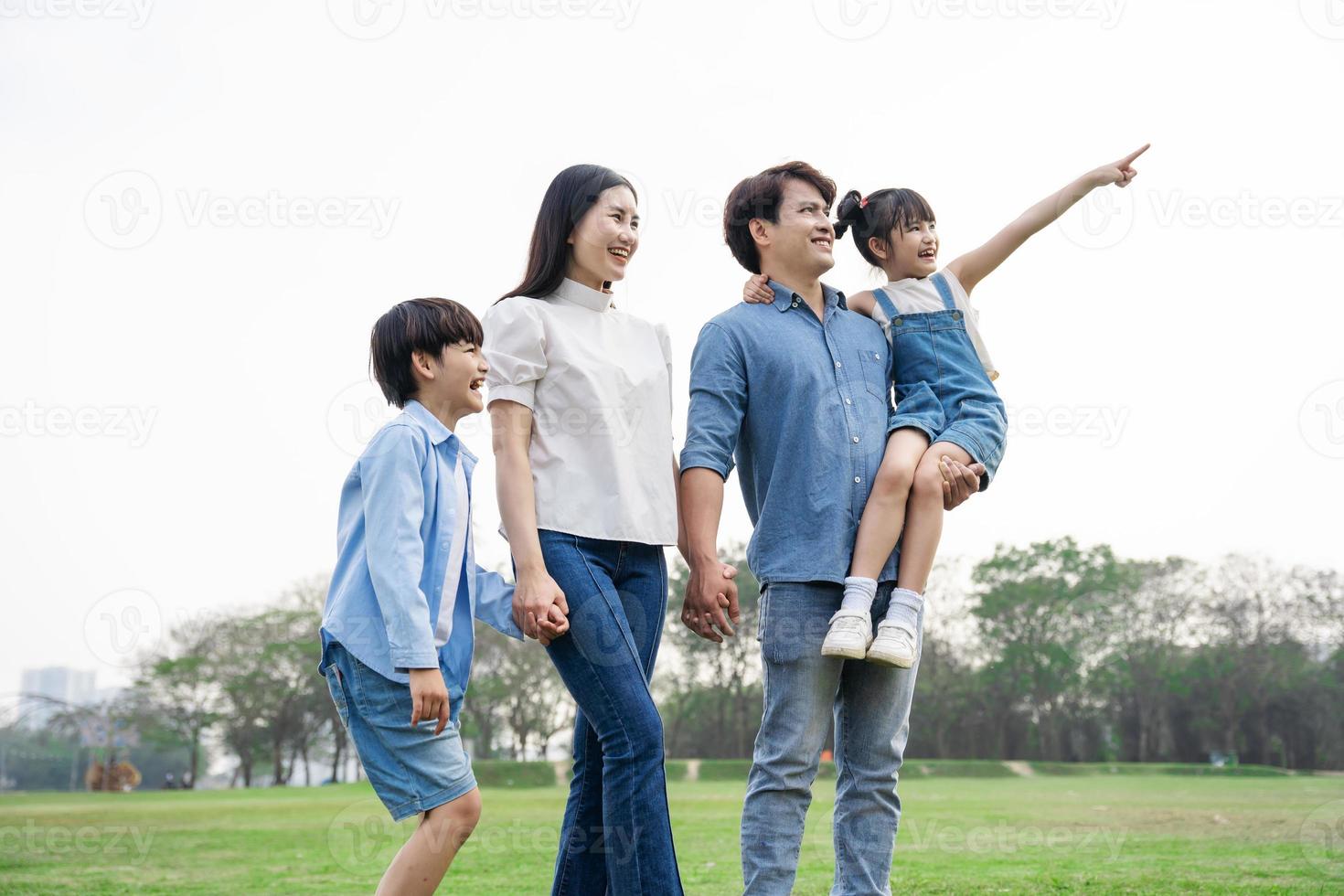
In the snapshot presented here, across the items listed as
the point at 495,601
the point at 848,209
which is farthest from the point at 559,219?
the point at 495,601

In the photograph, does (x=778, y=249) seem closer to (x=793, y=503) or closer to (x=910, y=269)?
(x=910, y=269)

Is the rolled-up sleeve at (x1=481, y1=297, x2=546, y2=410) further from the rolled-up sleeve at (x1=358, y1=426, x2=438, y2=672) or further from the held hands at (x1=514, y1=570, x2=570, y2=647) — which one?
the held hands at (x1=514, y1=570, x2=570, y2=647)

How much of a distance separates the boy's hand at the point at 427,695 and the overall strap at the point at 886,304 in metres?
1.73

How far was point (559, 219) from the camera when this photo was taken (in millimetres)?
3080

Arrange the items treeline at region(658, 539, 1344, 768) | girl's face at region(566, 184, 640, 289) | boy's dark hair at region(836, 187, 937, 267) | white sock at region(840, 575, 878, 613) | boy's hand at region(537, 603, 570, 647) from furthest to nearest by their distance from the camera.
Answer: treeline at region(658, 539, 1344, 768)
boy's dark hair at region(836, 187, 937, 267)
girl's face at region(566, 184, 640, 289)
white sock at region(840, 575, 878, 613)
boy's hand at region(537, 603, 570, 647)

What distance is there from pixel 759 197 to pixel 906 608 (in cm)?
129

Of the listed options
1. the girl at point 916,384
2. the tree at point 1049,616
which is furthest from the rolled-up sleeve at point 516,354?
the tree at point 1049,616

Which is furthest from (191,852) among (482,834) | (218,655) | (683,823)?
(218,655)

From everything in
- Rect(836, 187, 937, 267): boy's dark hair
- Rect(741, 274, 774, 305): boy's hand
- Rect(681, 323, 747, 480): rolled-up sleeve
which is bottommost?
Rect(681, 323, 747, 480): rolled-up sleeve

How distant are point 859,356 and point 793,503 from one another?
531mm

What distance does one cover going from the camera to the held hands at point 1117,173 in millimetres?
3318

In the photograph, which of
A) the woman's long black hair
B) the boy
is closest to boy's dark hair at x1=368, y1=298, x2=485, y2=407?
the boy

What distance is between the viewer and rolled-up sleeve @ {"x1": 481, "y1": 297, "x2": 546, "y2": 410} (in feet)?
9.21

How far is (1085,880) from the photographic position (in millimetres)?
5215
